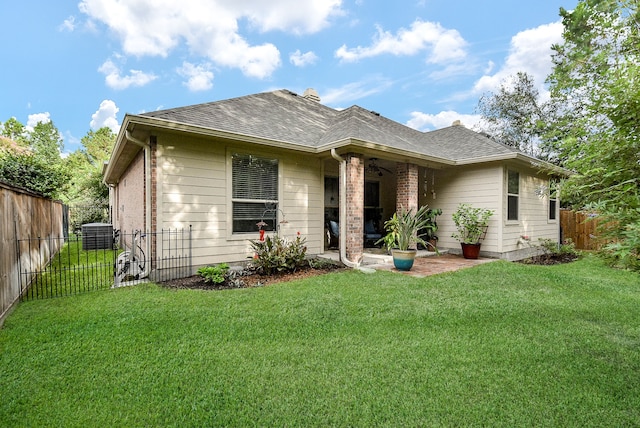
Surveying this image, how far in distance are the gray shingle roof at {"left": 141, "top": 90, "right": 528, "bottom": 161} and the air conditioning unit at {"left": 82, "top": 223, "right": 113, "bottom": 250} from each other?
6639mm

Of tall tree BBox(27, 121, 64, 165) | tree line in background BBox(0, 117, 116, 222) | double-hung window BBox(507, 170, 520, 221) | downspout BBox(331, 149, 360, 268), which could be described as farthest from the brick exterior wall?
tall tree BBox(27, 121, 64, 165)

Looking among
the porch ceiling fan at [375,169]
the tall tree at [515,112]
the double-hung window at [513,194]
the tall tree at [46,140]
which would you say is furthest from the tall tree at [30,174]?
the tall tree at [46,140]

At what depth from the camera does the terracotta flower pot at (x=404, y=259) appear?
6.10 meters

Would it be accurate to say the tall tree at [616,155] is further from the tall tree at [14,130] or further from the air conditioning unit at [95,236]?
the tall tree at [14,130]

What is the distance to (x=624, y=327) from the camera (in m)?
3.47

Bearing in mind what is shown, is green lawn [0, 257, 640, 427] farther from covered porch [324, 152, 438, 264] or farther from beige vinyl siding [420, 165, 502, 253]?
beige vinyl siding [420, 165, 502, 253]

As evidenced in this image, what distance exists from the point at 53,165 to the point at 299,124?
1275 centimetres

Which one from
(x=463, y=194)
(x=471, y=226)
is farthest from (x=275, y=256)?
(x=463, y=194)

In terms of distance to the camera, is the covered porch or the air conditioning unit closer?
the covered porch

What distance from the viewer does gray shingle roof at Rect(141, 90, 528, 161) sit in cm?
598

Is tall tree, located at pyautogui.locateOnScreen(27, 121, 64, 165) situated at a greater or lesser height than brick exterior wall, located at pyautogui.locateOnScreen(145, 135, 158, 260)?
greater

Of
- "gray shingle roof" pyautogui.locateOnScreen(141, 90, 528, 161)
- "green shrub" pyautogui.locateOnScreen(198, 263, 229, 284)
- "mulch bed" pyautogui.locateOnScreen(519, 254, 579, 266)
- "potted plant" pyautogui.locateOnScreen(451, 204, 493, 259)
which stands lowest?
"mulch bed" pyautogui.locateOnScreen(519, 254, 579, 266)

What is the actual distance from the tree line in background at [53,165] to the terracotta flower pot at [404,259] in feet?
21.3

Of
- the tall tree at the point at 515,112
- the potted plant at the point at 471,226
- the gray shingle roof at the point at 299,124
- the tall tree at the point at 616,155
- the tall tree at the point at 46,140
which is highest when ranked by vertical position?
the tall tree at the point at 46,140
